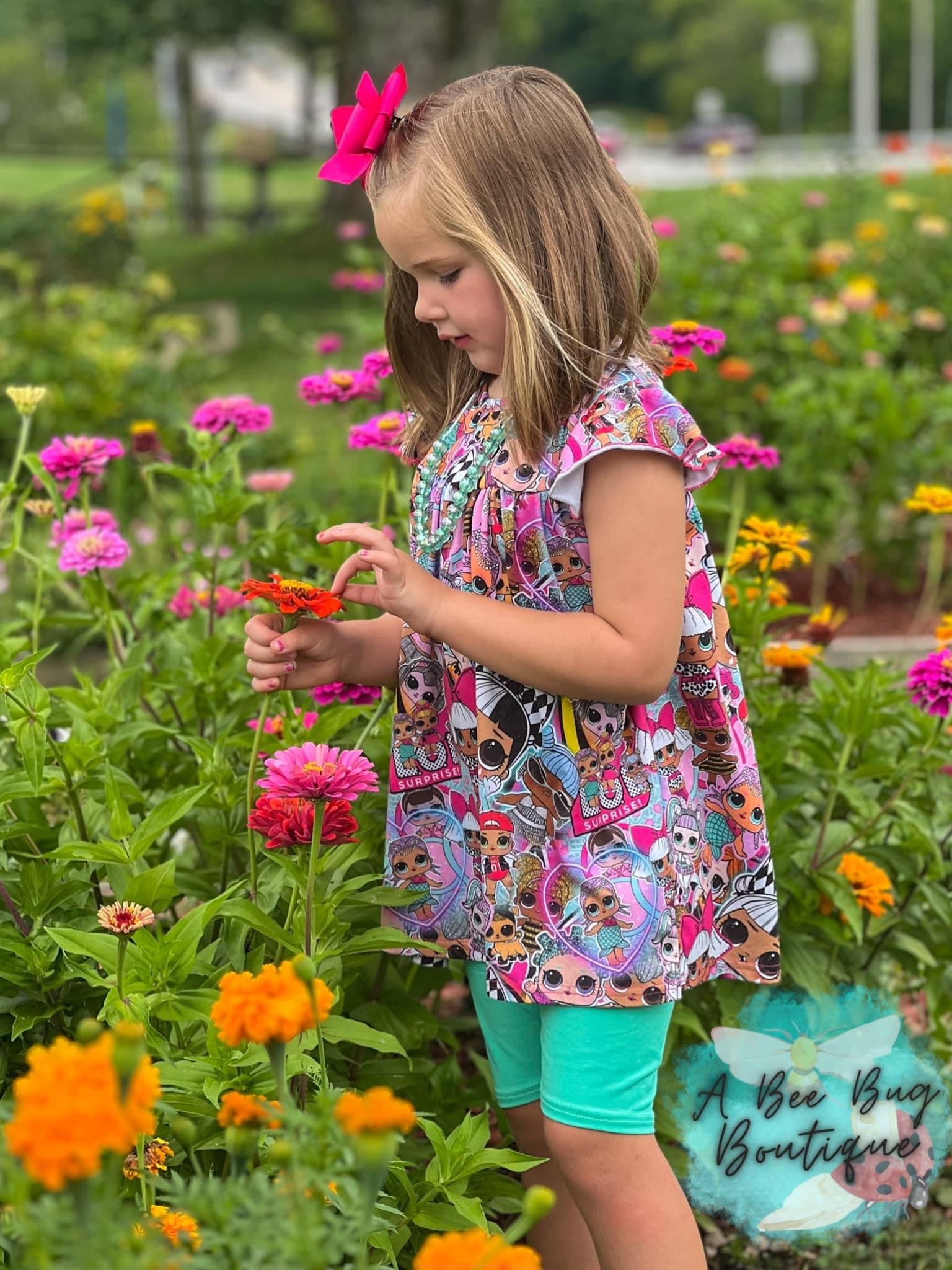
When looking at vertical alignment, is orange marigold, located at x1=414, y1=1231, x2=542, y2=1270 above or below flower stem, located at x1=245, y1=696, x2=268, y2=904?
above

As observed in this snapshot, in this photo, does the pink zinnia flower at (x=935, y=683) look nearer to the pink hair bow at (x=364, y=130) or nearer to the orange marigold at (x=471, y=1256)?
the pink hair bow at (x=364, y=130)

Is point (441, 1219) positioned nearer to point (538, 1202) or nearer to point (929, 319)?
point (538, 1202)

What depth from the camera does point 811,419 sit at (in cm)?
447

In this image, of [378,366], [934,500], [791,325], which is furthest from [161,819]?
[791,325]

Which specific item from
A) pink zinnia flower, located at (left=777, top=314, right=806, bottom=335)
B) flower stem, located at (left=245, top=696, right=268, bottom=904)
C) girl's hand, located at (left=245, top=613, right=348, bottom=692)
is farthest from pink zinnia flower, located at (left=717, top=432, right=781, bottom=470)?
pink zinnia flower, located at (left=777, top=314, right=806, bottom=335)

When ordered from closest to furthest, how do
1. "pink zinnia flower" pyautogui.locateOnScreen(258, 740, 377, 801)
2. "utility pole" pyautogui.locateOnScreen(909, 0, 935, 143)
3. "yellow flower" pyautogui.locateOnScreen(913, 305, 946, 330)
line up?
"pink zinnia flower" pyautogui.locateOnScreen(258, 740, 377, 801)
"yellow flower" pyautogui.locateOnScreen(913, 305, 946, 330)
"utility pole" pyautogui.locateOnScreen(909, 0, 935, 143)

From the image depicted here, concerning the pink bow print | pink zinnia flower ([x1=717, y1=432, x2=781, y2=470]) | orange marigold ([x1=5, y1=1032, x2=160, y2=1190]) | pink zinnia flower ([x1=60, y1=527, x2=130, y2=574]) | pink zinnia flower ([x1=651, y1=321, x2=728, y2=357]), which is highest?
pink zinnia flower ([x1=651, y1=321, x2=728, y2=357])

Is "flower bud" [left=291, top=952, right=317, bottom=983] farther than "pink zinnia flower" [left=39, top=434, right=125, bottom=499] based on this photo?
No

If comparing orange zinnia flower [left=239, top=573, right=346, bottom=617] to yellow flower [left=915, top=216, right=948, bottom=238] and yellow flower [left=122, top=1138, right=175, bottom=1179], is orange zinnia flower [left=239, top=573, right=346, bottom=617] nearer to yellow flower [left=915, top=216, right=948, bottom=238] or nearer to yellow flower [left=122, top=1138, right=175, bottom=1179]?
yellow flower [left=122, top=1138, right=175, bottom=1179]

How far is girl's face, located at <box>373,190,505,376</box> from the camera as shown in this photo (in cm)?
157

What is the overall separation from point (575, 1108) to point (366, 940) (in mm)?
282

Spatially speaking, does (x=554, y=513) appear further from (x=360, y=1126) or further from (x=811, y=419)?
(x=811, y=419)

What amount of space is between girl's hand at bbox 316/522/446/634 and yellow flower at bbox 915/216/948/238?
4.73 m

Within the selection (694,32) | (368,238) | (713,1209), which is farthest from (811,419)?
(694,32)
